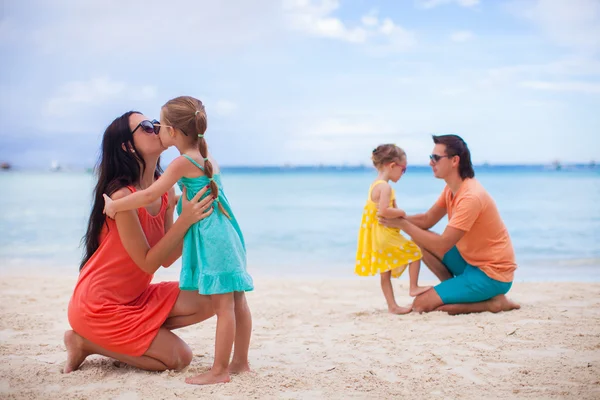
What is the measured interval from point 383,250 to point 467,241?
74cm

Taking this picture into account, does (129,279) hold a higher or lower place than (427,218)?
lower

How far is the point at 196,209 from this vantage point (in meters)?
3.21

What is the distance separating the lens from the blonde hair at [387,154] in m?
5.20

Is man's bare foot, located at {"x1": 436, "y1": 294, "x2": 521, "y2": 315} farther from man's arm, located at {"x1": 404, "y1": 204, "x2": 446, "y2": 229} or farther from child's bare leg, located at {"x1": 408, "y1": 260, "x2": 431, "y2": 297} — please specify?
man's arm, located at {"x1": 404, "y1": 204, "x2": 446, "y2": 229}

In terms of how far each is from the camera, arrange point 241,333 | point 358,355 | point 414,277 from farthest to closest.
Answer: point 414,277 < point 358,355 < point 241,333

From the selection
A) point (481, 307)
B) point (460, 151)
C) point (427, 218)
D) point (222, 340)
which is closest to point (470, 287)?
point (481, 307)

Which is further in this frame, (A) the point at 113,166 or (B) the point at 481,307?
(B) the point at 481,307

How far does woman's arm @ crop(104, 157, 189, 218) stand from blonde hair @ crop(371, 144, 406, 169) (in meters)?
2.45

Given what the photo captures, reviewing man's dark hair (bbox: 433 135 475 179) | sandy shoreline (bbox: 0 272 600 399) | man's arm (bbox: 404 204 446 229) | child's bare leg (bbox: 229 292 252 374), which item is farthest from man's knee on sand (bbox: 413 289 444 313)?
child's bare leg (bbox: 229 292 252 374)

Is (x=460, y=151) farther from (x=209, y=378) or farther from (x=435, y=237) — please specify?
(x=209, y=378)

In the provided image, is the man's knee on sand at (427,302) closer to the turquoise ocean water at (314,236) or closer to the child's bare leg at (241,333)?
the child's bare leg at (241,333)

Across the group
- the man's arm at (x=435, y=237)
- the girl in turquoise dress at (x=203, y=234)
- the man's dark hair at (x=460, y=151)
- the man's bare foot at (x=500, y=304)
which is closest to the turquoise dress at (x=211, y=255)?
the girl in turquoise dress at (x=203, y=234)

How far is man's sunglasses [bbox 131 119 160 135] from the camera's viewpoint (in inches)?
133

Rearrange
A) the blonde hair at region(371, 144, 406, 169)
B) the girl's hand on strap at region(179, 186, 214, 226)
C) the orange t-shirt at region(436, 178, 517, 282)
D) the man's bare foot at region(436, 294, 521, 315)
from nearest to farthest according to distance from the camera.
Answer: the girl's hand on strap at region(179, 186, 214, 226) → the orange t-shirt at region(436, 178, 517, 282) → the man's bare foot at region(436, 294, 521, 315) → the blonde hair at region(371, 144, 406, 169)
